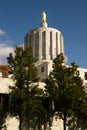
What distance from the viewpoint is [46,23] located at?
100000 mm

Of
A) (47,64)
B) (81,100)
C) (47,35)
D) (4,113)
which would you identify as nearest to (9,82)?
(4,113)

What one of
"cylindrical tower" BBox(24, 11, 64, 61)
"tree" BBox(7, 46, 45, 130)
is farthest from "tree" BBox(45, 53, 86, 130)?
"cylindrical tower" BBox(24, 11, 64, 61)

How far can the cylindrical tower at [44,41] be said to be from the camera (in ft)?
308

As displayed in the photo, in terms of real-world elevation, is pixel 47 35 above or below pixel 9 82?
above

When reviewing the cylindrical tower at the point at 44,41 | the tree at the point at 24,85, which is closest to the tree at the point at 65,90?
the tree at the point at 24,85

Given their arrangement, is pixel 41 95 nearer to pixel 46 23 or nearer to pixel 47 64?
pixel 47 64

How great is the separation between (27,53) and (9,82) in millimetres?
5728

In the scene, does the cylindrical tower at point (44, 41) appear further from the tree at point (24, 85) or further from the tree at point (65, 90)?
the tree at point (24, 85)

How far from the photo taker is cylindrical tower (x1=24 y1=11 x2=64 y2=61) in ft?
308

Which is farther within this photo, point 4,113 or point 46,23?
point 46,23

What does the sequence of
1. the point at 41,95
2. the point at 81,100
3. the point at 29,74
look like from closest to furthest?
the point at 29,74, the point at 41,95, the point at 81,100

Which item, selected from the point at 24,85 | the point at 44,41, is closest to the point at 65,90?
the point at 24,85

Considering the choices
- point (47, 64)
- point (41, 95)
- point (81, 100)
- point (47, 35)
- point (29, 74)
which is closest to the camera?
point (29, 74)

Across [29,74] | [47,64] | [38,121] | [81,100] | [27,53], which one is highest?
[47,64]
